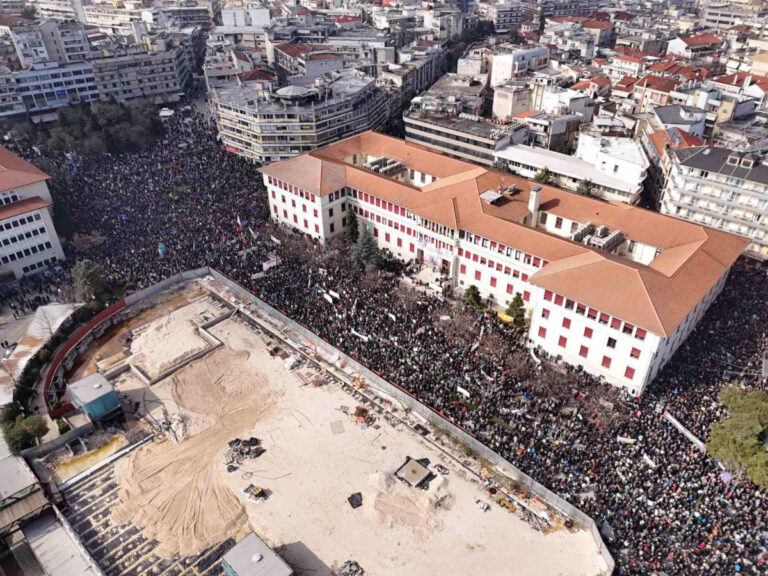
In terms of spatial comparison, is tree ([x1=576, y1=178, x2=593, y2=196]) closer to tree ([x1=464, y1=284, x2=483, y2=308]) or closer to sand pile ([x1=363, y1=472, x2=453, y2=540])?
tree ([x1=464, y1=284, x2=483, y2=308])

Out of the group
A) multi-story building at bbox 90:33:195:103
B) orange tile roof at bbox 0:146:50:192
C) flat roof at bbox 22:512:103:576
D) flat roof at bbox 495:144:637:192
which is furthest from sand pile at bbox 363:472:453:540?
multi-story building at bbox 90:33:195:103

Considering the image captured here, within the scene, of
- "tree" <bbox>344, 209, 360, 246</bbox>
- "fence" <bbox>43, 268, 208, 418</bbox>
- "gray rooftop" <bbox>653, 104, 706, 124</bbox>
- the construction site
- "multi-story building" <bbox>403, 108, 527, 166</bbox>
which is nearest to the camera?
the construction site

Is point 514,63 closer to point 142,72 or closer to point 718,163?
point 718,163

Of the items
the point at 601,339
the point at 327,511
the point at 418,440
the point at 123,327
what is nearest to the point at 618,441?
the point at 601,339

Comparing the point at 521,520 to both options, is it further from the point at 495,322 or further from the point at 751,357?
the point at 751,357

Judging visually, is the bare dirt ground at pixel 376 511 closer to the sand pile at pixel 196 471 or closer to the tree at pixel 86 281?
the sand pile at pixel 196 471

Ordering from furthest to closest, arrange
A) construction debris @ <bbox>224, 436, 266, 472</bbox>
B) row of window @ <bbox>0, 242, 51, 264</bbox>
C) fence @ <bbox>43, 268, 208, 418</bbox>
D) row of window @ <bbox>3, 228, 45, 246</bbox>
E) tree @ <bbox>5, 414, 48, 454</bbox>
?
row of window @ <bbox>0, 242, 51, 264</bbox>, row of window @ <bbox>3, 228, 45, 246</bbox>, fence @ <bbox>43, 268, 208, 418</bbox>, construction debris @ <bbox>224, 436, 266, 472</bbox>, tree @ <bbox>5, 414, 48, 454</bbox>

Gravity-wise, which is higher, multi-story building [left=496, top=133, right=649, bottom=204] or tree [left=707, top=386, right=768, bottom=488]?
multi-story building [left=496, top=133, right=649, bottom=204]
